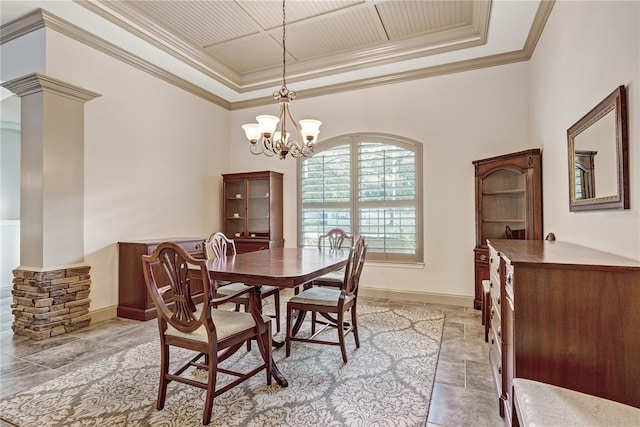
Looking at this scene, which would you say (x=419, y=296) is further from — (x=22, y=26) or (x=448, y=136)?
(x=22, y=26)

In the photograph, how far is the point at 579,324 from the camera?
139 cm

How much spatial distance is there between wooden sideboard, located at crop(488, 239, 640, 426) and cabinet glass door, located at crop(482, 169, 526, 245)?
2.46 m

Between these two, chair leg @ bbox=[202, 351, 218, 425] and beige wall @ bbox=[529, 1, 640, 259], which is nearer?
beige wall @ bbox=[529, 1, 640, 259]

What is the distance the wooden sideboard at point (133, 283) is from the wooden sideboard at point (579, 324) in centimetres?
353

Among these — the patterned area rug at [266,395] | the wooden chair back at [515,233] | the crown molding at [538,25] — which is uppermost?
the crown molding at [538,25]

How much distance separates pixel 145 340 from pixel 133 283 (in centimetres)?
87

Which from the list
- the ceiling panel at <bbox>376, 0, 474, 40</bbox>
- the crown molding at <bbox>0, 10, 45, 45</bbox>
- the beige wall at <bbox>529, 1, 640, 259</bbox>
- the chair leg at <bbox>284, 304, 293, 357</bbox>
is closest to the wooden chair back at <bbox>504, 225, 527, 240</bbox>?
the beige wall at <bbox>529, 1, 640, 259</bbox>

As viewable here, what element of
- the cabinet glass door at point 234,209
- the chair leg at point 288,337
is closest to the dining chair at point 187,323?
the chair leg at point 288,337

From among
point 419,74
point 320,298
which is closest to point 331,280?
point 320,298

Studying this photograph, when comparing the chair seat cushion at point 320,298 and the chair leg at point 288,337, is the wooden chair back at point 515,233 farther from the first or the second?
the chair leg at point 288,337

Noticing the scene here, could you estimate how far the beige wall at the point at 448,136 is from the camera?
402 cm

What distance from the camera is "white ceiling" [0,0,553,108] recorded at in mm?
3314

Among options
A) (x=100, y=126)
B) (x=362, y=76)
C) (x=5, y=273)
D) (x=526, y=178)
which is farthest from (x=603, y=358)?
(x=5, y=273)

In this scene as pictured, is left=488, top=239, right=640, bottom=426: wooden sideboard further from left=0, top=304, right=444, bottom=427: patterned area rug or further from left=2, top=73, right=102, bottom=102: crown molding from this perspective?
left=2, top=73, right=102, bottom=102: crown molding
